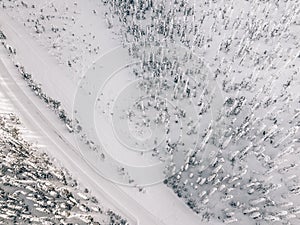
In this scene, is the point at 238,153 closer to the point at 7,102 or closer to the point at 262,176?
the point at 262,176

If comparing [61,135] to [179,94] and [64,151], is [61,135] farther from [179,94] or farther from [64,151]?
[179,94]

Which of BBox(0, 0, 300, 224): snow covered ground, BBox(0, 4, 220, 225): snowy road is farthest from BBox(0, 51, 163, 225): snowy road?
BBox(0, 0, 300, 224): snow covered ground

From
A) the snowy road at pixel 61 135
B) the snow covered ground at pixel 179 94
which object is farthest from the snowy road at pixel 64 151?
the snow covered ground at pixel 179 94

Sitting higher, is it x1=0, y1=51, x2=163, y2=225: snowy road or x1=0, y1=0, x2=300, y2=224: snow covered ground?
x1=0, y1=0, x2=300, y2=224: snow covered ground

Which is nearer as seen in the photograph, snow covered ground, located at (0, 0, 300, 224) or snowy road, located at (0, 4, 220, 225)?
snow covered ground, located at (0, 0, 300, 224)

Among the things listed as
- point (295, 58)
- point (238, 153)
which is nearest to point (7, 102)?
point (238, 153)

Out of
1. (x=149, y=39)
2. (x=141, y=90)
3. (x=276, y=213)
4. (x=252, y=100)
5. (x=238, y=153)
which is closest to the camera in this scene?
(x=276, y=213)

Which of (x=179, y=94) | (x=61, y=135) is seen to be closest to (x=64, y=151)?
(x=61, y=135)

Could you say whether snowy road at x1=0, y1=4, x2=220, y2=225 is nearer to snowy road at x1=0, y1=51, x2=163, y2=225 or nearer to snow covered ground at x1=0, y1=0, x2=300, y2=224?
snowy road at x1=0, y1=51, x2=163, y2=225
